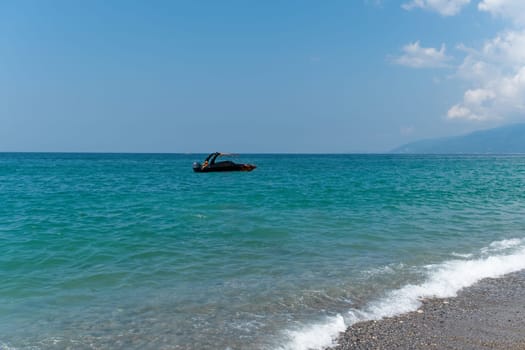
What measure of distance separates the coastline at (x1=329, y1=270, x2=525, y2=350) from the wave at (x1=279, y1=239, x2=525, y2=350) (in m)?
0.23

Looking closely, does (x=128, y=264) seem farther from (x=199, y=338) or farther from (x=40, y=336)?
(x=199, y=338)

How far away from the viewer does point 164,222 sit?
19.3 meters

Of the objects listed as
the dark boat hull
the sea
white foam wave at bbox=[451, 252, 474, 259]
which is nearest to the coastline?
the sea

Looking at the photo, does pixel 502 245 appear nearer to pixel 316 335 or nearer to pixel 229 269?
pixel 229 269

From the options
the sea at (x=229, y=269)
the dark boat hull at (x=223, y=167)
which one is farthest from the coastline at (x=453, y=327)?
the dark boat hull at (x=223, y=167)

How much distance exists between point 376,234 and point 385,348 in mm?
9868

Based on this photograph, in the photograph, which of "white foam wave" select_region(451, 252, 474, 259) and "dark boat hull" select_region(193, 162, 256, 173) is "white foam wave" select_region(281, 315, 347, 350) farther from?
"dark boat hull" select_region(193, 162, 256, 173)

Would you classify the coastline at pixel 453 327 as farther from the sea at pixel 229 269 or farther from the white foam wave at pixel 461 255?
the white foam wave at pixel 461 255

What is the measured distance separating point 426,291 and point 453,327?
2.03m

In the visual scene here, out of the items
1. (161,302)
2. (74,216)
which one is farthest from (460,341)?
(74,216)

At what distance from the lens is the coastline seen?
6973 mm

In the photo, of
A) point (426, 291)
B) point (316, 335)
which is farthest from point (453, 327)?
point (316, 335)

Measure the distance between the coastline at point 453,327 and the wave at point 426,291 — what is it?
9.1 inches

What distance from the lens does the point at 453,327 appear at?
A: 762 centimetres
